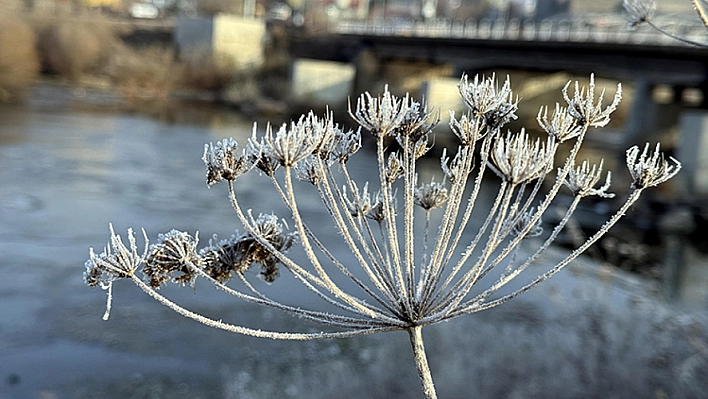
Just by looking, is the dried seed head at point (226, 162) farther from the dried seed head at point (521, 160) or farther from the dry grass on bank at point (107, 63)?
the dry grass on bank at point (107, 63)

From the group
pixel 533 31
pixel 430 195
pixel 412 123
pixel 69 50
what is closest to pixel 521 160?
pixel 412 123

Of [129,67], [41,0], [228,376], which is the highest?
[41,0]

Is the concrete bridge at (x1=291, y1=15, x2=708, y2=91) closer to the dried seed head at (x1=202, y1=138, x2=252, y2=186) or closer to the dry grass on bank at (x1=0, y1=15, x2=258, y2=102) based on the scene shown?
the dry grass on bank at (x1=0, y1=15, x2=258, y2=102)

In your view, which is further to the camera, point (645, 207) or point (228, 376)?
point (645, 207)

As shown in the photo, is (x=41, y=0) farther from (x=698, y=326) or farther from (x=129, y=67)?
(x=698, y=326)

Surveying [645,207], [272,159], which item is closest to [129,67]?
Answer: [645,207]

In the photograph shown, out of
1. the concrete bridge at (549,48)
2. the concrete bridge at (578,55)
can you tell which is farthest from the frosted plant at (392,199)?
the concrete bridge at (549,48)

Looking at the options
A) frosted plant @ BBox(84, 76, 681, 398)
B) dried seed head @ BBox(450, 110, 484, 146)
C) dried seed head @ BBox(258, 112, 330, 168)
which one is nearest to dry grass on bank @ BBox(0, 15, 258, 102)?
frosted plant @ BBox(84, 76, 681, 398)
